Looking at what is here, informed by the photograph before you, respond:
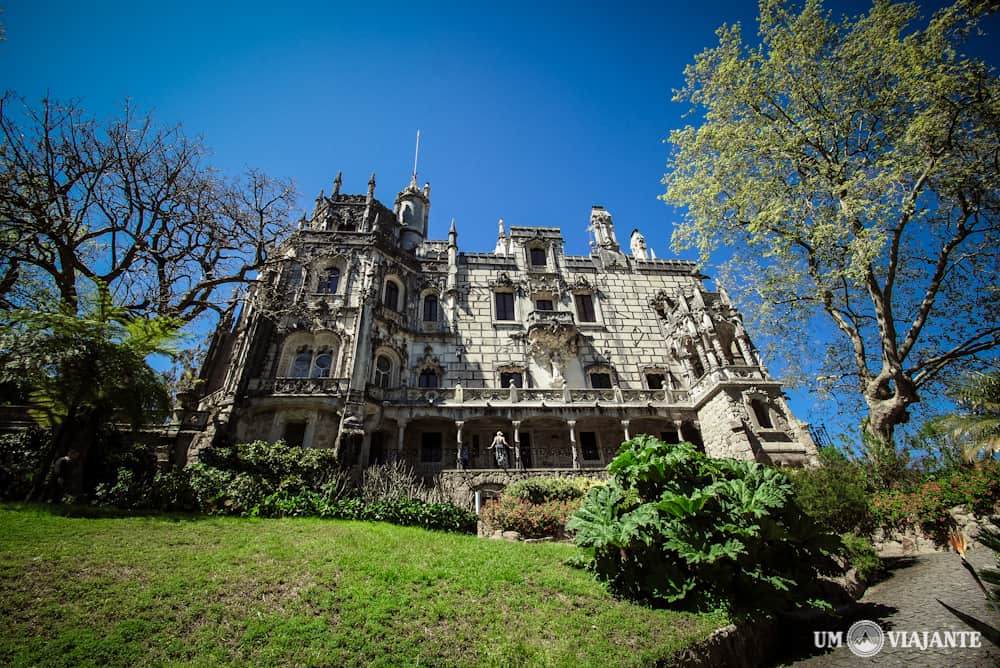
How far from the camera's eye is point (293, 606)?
225 inches

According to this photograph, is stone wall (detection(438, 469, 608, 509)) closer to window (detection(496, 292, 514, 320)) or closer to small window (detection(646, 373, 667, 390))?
small window (detection(646, 373, 667, 390))

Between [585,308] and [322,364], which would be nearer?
[322,364]

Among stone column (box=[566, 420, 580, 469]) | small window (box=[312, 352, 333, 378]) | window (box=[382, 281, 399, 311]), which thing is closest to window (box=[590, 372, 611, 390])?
stone column (box=[566, 420, 580, 469])

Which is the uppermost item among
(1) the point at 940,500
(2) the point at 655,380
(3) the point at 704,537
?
(2) the point at 655,380

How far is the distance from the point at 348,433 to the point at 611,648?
14.0 metres

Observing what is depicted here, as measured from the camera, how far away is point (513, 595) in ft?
22.1

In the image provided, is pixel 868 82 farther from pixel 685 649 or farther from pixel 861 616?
pixel 685 649

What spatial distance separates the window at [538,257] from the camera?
1089 inches

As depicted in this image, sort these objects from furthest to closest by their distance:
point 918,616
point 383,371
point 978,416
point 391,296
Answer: point 391,296
point 383,371
point 978,416
point 918,616

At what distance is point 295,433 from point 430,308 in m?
9.99

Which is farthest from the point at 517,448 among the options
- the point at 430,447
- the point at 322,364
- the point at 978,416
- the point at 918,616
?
the point at 978,416

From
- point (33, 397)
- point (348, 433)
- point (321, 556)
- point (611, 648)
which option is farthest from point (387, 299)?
point (611, 648)

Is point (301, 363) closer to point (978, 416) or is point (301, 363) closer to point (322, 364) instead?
point (322, 364)

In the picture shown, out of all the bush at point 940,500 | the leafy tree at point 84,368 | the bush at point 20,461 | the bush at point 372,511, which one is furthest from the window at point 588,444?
the bush at point 20,461
